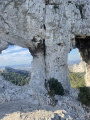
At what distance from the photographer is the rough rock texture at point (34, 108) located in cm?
970

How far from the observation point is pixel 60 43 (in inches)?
725

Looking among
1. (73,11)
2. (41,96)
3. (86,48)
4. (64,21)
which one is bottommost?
(41,96)

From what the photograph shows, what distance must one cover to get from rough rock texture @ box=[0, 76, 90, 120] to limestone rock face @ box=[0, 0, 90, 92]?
3690 millimetres

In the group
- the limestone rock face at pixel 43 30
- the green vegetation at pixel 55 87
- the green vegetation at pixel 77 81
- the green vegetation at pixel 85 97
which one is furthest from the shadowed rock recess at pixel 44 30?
the green vegetation at pixel 77 81

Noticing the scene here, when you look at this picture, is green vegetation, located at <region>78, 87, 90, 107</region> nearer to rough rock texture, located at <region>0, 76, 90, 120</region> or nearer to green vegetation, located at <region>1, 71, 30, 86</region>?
rough rock texture, located at <region>0, 76, 90, 120</region>

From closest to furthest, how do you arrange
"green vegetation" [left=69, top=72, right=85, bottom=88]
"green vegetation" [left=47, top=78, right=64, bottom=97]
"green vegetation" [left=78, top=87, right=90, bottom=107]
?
"green vegetation" [left=78, top=87, right=90, bottom=107] < "green vegetation" [left=47, top=78, right=64, bottom=97] < "green vegetation" [left=69, top=72, right=85, bottom=88]

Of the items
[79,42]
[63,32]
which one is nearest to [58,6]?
[63,32]

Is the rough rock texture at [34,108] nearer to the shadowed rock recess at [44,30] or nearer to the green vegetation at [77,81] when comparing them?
the shadowed rock recess at [44,30]

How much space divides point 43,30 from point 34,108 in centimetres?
1019

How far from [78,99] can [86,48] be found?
12.3 m

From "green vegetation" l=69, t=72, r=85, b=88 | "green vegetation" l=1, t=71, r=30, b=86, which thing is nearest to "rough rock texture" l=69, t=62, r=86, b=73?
"green vegetation" l=69, t=72, r=85, b=88

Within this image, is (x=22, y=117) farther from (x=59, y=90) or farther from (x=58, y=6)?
(x=58, y=6)

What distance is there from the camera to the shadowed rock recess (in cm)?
1752

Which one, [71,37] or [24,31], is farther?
[71,37]
